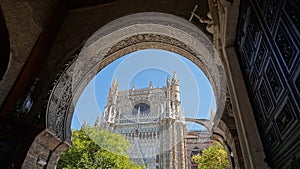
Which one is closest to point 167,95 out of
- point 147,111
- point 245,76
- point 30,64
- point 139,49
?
point 147,111

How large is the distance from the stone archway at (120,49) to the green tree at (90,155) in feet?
32.5

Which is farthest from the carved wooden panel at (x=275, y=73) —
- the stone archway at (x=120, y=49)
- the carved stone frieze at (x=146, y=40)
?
the carved stone frieze at (x=146, y=40)


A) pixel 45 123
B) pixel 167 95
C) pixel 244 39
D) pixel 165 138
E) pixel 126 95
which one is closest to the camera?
pixel 244 39

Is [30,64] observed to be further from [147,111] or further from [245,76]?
[147,111]

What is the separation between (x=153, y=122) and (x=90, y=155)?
1904 cm

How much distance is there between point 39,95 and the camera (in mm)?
4688

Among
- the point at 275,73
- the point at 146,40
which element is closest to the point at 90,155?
the point at 146,40

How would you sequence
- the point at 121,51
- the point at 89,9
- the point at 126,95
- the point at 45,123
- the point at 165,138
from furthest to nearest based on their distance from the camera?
the point at 126,95
the point at 165,138
the point at 121,51
the point at 89,9
the point at 45,123

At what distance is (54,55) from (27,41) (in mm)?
691

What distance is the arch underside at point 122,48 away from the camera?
472 cm

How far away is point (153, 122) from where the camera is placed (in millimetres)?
33094

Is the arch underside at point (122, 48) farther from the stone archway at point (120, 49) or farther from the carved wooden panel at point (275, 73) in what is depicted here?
the carved wooden panel at point (275, 73)

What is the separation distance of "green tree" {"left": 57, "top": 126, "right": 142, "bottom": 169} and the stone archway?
9.91m

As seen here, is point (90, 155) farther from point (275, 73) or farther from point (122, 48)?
point (275, 73)
